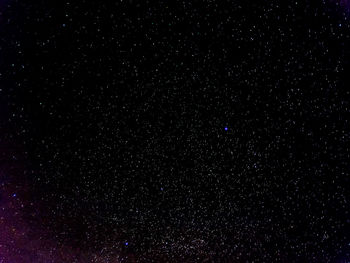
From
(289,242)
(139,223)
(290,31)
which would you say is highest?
(290,31)

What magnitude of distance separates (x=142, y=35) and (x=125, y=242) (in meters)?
0.57

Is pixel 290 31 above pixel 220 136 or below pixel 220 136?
above

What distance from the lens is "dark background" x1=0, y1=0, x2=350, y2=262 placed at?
797 mm

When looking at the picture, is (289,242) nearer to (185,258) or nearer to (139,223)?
(185,258)

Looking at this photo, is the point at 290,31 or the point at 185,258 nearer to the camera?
the point at 290,31

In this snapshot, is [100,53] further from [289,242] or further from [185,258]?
[289,242]

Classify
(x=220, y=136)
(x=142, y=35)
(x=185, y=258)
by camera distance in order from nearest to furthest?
(x=142, y=35), (x=220, y=136), (x=185, y=258)

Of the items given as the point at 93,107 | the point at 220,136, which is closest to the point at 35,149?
the point at 93,107

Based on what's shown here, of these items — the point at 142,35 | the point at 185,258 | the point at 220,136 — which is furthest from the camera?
the point at 185,258

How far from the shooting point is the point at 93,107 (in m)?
0.85

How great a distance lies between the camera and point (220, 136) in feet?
3.00

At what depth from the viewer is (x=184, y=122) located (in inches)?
35.1

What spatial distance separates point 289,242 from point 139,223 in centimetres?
45

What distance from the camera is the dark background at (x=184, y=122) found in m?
0.80
